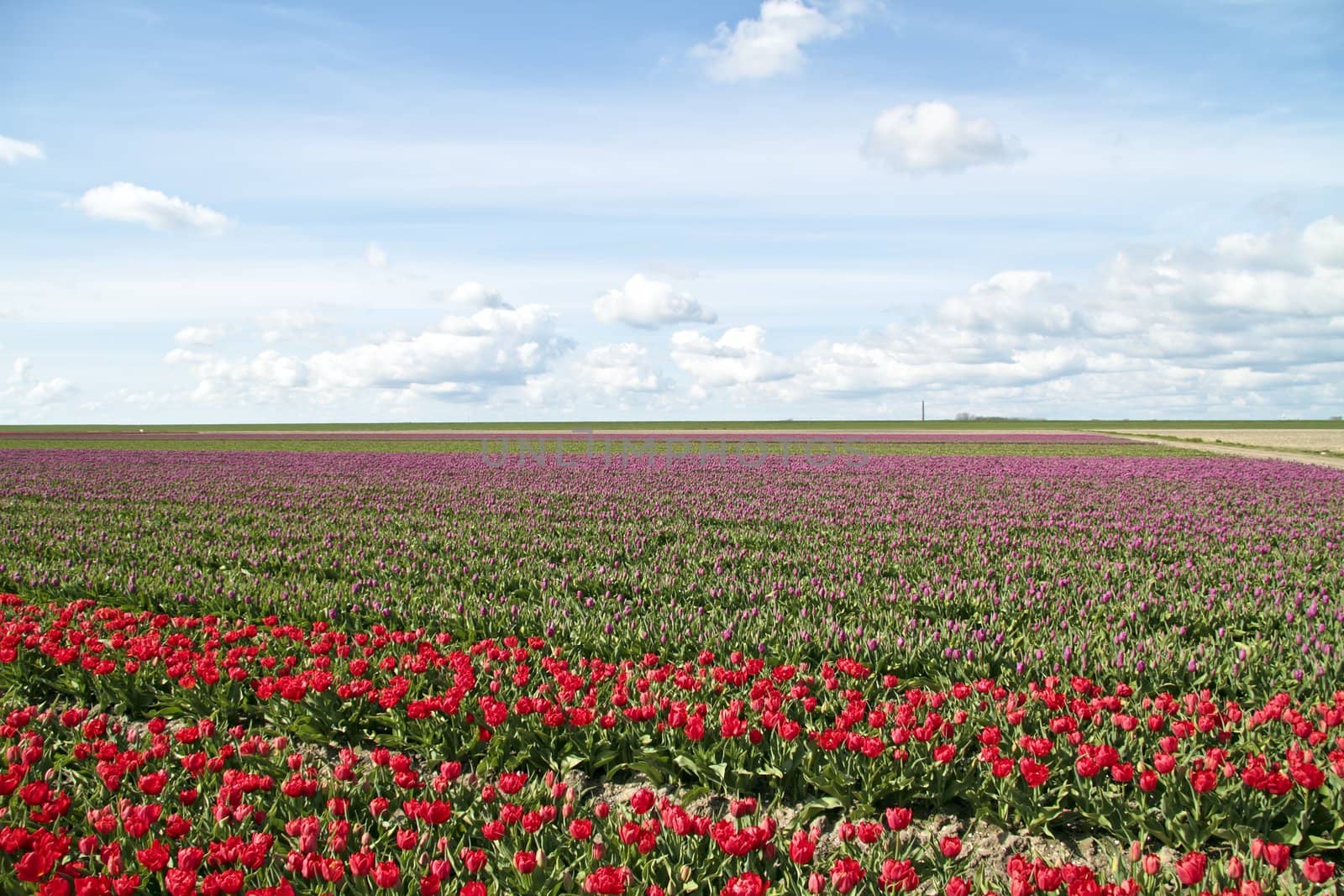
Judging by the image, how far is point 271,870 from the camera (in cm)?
315

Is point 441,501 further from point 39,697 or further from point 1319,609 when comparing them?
point 1319,609

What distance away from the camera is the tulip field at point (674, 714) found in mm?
3244

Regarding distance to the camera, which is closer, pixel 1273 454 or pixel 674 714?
pixel 674 714

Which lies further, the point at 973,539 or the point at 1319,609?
the point at 973,539

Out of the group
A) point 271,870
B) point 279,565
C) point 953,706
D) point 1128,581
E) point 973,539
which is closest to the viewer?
point 271,870

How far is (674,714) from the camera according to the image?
13.6 ft

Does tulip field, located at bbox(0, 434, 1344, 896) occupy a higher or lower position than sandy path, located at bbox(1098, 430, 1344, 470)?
lower

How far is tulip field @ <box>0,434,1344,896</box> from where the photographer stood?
10.6 feet

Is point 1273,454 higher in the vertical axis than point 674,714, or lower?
higher

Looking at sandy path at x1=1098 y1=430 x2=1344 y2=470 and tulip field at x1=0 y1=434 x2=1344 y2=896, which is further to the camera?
sandy path at x1=1098 y1=430 x2=1344 y2=470

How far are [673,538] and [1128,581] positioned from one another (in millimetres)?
5817

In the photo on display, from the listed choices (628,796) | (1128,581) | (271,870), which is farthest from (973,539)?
(271,870)

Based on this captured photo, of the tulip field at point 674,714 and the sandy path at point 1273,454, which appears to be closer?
the tulip field at point 674,714

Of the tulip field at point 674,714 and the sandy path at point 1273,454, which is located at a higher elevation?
the sandy path at point 1273,454
